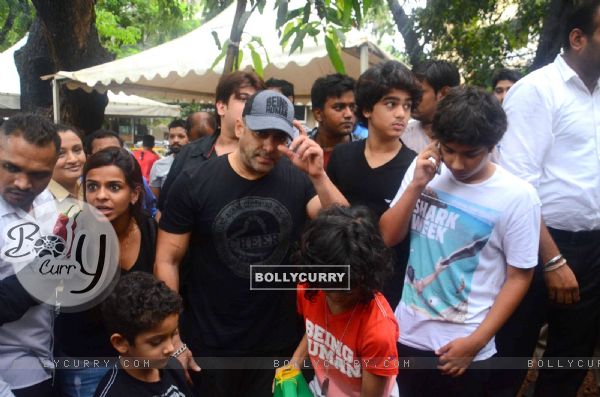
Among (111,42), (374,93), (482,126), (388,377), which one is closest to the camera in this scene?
(388,377)

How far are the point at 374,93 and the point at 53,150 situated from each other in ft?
5.06

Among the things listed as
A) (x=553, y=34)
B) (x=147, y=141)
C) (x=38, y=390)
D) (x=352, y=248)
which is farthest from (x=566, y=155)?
(x=147, y=141)

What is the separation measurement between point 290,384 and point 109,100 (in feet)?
37.7

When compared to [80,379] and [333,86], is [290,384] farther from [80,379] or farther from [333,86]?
[333,86]

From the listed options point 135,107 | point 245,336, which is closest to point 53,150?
point 245,336

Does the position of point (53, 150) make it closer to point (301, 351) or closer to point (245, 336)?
point (245, 336)

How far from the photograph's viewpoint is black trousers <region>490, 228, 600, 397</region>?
258 centimetres

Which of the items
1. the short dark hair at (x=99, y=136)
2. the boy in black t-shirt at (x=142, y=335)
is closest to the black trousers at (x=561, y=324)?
the boy in black t-shirt at (x=142, y=335)

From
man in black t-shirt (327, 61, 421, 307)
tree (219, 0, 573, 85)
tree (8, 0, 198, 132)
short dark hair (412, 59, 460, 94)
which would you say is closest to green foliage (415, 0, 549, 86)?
tree (219, 0, 573, 85)

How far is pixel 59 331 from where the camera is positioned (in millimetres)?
2328

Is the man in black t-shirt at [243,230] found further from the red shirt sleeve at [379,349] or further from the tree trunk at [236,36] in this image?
the tree trunk at [236,36]

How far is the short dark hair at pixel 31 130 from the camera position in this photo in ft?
7.08

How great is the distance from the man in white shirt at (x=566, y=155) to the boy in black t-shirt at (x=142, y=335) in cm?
163

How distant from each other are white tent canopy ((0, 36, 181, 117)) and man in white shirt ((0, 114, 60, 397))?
8.54m
